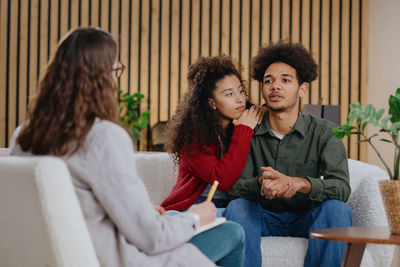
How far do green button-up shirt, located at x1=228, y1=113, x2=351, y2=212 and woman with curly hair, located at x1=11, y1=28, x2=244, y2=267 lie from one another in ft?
3.54

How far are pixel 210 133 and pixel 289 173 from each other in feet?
1.45

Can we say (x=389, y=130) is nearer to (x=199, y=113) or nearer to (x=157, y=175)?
(x=199, y=113)

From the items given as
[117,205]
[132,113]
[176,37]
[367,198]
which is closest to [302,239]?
[367,198]

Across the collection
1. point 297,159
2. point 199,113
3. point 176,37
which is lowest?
point 297,159

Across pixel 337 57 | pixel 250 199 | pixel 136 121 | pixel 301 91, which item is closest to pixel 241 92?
pixel 301 91

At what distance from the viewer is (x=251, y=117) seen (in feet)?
8.68

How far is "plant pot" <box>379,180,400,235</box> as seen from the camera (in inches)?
70.9

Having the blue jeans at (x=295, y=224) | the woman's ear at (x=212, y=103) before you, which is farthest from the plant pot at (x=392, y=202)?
the woman's ear at (x=212, y=103)

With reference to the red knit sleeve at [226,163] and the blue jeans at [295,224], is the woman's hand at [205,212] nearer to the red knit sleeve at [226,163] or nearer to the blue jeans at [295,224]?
the blue jeans at [295,224]

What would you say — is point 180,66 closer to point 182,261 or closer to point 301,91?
point 301,91

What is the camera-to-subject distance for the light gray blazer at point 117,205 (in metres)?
1.28

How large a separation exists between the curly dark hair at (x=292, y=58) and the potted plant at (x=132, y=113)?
15.3 ft

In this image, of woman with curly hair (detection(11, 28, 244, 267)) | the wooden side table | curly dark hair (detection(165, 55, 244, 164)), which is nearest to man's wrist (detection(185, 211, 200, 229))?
woman with curly hair (detection(11, 28, 244, 267))

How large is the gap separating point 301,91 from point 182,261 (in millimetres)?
1562
